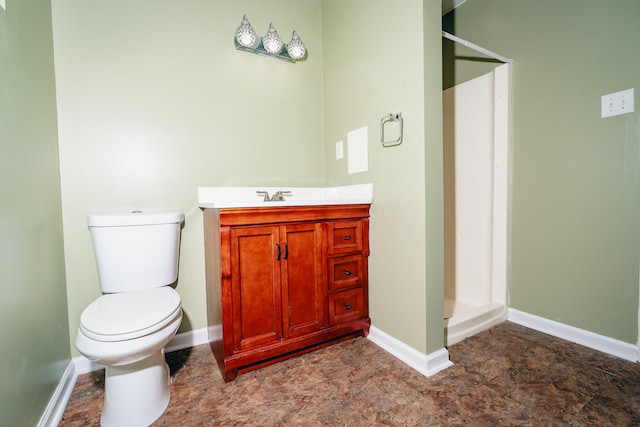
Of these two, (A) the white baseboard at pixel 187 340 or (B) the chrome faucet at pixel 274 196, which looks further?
(B) the chrome faucet at pixel 274 196

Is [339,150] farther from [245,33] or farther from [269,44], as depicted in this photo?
[245,33]

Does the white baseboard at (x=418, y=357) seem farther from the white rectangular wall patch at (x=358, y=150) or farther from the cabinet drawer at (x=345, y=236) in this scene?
the white rectangular wall patch at (x=358, y=150)

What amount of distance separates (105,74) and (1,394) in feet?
4.92

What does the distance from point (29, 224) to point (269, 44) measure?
1643 mm

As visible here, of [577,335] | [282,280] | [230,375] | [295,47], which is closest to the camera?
[230,375]

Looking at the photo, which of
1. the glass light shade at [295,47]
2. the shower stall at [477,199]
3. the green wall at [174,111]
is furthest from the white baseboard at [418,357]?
the glass light shade at [295,47]

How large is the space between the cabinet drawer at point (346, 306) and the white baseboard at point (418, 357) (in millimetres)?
216

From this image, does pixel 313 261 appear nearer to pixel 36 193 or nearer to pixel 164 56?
pixel 36 193

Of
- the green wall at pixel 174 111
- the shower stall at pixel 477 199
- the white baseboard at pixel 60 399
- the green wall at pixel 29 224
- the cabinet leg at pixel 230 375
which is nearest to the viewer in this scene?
the green wall at pixel 29 224

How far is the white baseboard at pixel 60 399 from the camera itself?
1036 millimetres

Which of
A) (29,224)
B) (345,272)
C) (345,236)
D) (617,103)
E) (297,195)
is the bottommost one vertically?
(345,272)

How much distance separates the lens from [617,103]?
4.60ft

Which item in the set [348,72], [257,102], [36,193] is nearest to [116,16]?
[257,102]

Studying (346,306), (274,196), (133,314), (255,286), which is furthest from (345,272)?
(133,314)
